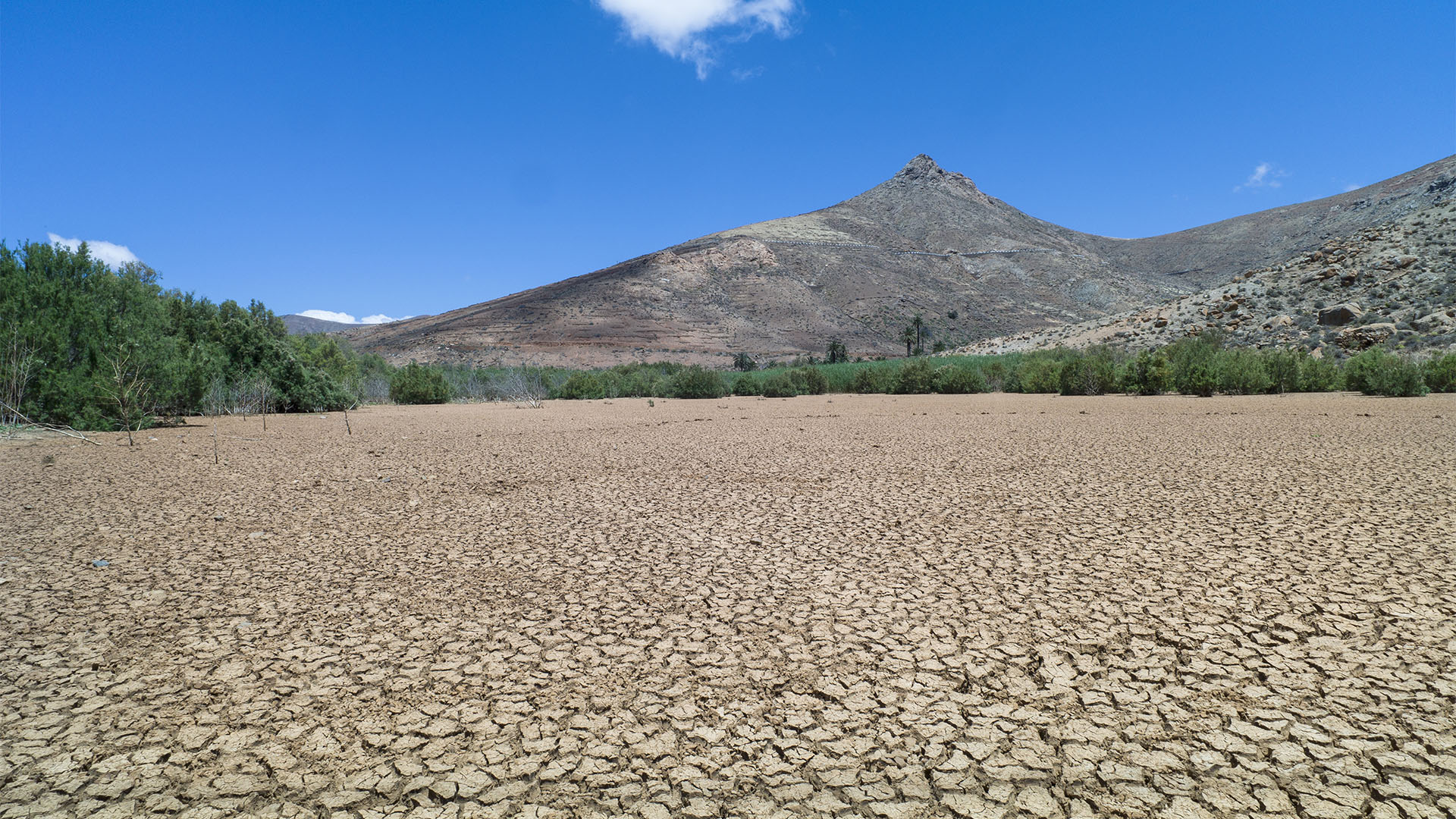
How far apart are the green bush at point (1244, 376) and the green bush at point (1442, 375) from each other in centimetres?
324

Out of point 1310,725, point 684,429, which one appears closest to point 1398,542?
point 1310,725

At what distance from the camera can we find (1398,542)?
434 centimetres

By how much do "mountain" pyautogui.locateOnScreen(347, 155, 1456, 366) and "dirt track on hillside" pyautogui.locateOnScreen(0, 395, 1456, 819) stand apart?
5309 centimetres

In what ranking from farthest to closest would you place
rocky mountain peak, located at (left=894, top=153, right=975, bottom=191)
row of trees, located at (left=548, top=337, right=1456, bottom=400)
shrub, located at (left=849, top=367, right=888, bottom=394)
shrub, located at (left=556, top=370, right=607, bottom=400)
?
1. rocky mountain peak, located at (left=894, top=153, right=975, bottom=191)
2. shrub, located at (left=556, top=370, right=607, bottom=400)
3. shrub, located at (left=849, top=367, right=888, bottom=394)
4. row of trees, located at (left=548, top=337, right=1456, bottom=400)

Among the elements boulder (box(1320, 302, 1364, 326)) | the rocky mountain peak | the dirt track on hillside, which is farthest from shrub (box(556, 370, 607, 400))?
the rocky mountain peak

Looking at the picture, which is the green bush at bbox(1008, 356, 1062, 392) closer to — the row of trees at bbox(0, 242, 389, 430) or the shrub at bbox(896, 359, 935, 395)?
the shrub at bbox(896, 359, 935, 395)

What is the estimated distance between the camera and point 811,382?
31.2 metres

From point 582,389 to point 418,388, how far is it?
263 inches

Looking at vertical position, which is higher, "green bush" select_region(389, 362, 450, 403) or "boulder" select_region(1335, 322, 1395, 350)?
"green bush" select_region(389, 362, 450, 403)

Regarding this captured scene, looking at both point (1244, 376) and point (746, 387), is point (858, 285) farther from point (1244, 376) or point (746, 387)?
point (1244, 376)

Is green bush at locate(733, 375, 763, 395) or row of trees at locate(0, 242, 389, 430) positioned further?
green bush at locate(733, 375, 763, 395)

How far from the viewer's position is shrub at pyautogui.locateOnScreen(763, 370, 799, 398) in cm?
2945

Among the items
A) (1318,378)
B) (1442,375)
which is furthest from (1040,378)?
(1442,375)

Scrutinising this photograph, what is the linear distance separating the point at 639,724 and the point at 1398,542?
5.00m
